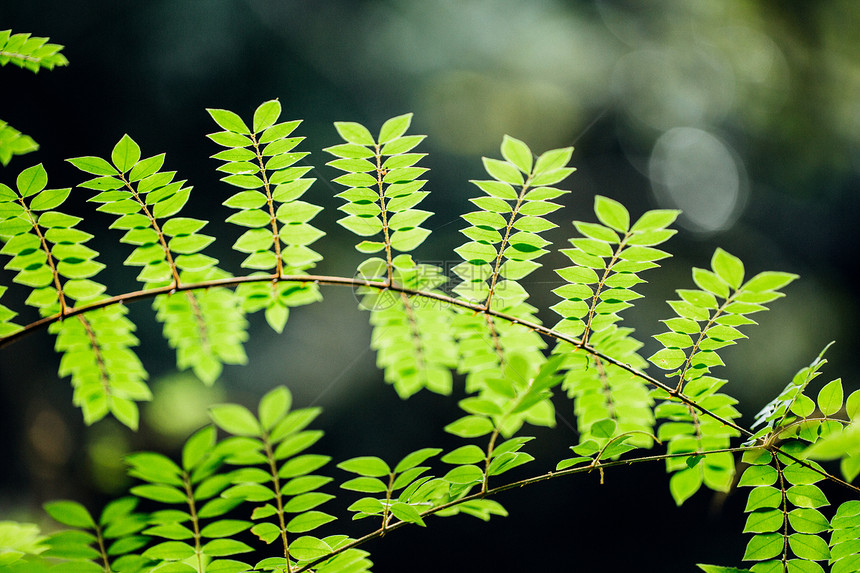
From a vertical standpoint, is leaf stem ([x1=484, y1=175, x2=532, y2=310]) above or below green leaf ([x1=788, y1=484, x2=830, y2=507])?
above

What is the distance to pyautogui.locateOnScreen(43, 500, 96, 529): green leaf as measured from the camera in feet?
1.66

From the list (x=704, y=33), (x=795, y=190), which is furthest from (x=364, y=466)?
(x=704, y=33)

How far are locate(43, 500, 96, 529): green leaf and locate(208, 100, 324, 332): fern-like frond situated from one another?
38 centimetres

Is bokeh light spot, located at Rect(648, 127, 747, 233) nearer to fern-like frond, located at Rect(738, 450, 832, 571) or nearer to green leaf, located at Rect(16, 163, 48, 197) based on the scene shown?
fern-like frond, located at Rect(738, 450, 832, 571)

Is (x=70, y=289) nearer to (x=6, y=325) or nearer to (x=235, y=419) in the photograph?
(x=6, y=325)

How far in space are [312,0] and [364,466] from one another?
544 cm

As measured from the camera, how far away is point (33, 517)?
10.1 ft

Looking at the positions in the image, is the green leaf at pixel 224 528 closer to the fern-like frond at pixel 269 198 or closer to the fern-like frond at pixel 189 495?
the fern-like frond at pixel 189 495

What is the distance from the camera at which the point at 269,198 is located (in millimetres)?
748

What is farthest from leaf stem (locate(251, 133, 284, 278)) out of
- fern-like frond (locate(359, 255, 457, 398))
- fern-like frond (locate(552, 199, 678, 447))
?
fern-like frond (locate(552, 199, 678, 447))

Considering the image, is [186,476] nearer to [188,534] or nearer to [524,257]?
[188,534]

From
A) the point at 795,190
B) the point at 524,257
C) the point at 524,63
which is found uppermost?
the point at 524,63

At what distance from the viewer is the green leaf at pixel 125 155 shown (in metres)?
0.68

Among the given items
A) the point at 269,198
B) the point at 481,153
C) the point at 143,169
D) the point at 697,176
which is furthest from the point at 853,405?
the point at 697,176
